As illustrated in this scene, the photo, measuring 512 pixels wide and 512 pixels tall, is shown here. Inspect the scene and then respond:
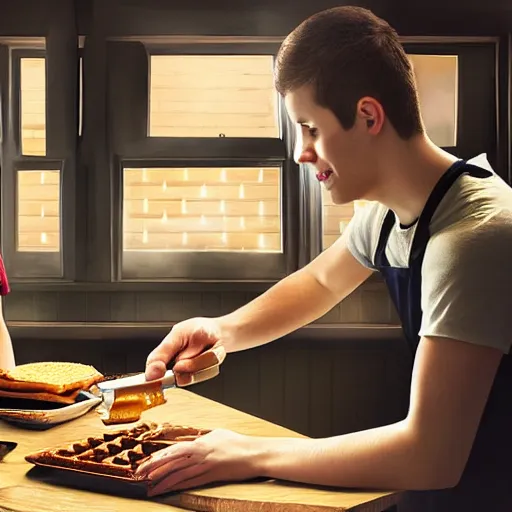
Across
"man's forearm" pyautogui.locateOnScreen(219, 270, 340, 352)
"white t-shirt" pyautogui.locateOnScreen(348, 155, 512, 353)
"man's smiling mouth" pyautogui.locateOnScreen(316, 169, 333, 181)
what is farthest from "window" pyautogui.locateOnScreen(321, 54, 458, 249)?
"white t-shirt" pyautogui.locateOnScreen(348, 155, 512, 353)

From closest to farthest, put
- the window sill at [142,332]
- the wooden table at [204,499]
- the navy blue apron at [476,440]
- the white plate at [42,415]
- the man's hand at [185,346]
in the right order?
the wooden table at [204,499]
the navy blue apron at [476,440]
the man's hand at [185,346]
the white plate at [42,415]
the window sill at [142,332]

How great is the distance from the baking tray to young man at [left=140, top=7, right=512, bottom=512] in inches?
1.5

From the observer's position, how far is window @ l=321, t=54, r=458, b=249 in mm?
3078

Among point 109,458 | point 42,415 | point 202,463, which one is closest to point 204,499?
point 202,463

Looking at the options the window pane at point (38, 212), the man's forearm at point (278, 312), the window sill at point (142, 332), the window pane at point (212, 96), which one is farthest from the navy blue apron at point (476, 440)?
the window pane at point (38, 212)

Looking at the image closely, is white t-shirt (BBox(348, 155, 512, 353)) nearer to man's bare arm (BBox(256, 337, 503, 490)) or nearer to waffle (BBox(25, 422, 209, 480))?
man's bare arm (BBox(256, 337, 503, 490))

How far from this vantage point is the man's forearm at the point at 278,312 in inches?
73.1

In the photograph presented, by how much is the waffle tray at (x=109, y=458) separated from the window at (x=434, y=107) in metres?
1.78

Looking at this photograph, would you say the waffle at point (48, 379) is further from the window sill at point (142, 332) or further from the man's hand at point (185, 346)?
the window sill at point (142, 332)

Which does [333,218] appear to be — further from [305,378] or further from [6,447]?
[6,447]

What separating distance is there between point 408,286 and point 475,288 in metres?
0.33

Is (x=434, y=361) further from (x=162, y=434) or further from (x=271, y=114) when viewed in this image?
(x=271, y=114)

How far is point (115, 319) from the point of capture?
3.04m

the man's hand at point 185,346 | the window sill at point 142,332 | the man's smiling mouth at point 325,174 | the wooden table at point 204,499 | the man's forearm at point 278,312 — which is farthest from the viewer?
the window sill at point 142,332
